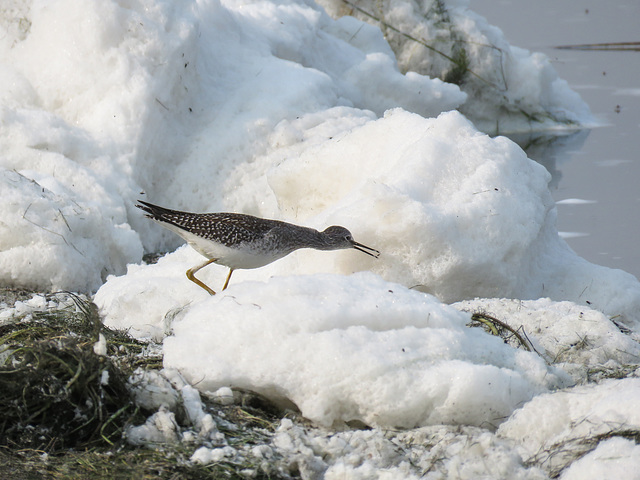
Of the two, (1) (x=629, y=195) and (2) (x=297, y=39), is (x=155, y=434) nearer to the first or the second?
(2) (x=297, y=39)

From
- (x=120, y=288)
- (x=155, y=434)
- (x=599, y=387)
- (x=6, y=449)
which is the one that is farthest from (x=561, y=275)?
(x=6, y=449)

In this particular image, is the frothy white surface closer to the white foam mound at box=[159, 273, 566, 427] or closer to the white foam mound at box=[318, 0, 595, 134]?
the white foam mound at box=[159, 273, 566, 427]

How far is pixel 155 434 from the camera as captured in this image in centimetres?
307

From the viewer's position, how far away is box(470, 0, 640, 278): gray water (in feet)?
24.9

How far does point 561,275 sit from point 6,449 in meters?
3.70

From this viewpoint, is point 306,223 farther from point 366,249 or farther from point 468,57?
point 468,57

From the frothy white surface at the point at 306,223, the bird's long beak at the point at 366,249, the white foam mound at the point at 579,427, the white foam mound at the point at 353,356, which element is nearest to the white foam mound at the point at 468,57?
the frothy white surface at the point at 306,223

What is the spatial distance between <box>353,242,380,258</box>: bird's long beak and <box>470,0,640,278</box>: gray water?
2.91 metres

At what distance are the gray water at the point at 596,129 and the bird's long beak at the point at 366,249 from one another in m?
2.91

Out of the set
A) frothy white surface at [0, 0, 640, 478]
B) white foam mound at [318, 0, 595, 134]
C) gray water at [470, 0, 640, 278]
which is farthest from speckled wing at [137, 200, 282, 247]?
white foam mound at [318, 0, 595, 134]

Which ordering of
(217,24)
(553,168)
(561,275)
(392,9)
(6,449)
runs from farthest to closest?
(392,9)
(553,168)
(217,24)
(561,275)
(6,449)

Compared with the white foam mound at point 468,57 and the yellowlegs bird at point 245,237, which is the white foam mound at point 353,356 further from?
the white foam mound at point 468,57

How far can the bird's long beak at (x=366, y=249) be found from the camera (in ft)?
15.1

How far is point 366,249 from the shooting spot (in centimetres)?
472
